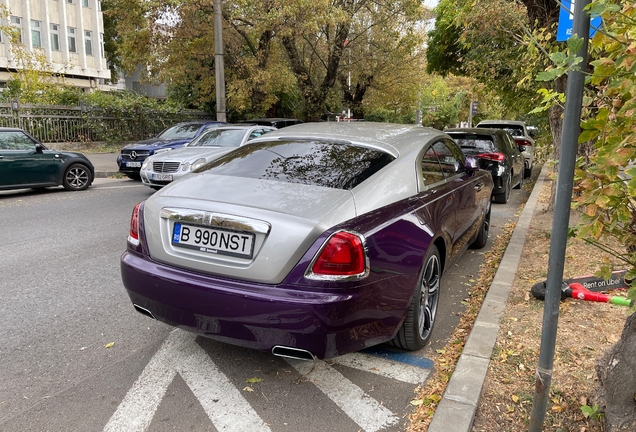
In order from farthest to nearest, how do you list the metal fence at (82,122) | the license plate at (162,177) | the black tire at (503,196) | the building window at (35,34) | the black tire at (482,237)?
the building window at (35,34), the metal fence at (82,122), the black tire at (503,196), the license plate at (162,177), the black tire at (482,237)

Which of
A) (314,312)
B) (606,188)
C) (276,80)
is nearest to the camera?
(606,188)

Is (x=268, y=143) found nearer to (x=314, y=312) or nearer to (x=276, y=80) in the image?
(x=314, y=312)

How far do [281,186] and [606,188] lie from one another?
6.31ft

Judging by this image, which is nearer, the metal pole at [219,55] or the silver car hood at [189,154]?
the silver car hood at [189,154]

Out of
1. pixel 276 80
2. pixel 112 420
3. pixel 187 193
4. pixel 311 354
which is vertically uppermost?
pixel 276 80

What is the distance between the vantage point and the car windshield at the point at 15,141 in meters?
10.2

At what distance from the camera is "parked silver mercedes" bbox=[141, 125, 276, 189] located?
10.3m

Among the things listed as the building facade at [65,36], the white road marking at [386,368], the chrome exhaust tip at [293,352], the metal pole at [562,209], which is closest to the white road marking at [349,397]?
the white road marking at [386,368]

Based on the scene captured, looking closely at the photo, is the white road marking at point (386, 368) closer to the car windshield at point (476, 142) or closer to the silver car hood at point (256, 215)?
the silver car hood at point (256, 215)

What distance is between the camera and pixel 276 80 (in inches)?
840

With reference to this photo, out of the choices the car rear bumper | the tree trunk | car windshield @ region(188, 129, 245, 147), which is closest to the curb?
the car rear bumper

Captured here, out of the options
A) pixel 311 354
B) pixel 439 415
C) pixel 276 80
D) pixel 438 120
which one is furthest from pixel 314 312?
pixel 438 120

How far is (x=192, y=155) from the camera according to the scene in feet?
35.2

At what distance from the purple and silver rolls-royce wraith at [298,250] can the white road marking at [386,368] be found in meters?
0.18
